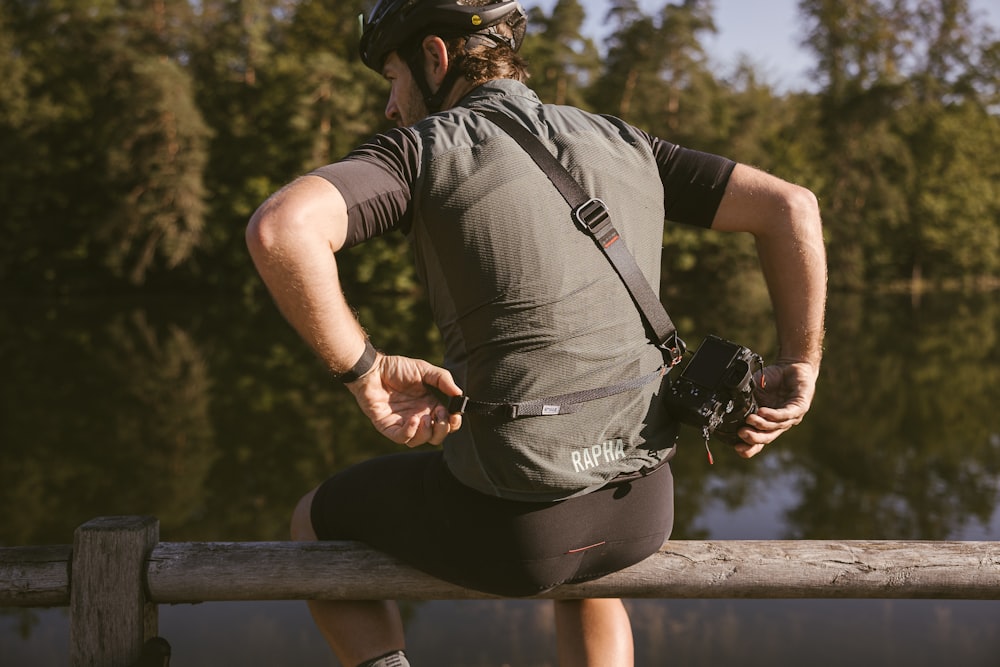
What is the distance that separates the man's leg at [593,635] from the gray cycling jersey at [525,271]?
0.45m

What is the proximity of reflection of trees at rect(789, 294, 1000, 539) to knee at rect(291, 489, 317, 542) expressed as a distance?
7519mm

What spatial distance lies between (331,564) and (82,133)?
129 feet

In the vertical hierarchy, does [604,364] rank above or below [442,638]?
above

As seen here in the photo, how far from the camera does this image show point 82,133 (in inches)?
1455

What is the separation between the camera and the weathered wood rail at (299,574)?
208cm

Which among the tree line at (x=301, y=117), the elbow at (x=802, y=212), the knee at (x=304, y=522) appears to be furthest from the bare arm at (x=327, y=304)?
the tree line at (x=301, y=117)

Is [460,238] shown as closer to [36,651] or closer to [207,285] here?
[36,651]

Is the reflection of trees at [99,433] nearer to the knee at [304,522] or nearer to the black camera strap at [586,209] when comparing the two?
the knee at [304,522]

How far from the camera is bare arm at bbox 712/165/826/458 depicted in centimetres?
197

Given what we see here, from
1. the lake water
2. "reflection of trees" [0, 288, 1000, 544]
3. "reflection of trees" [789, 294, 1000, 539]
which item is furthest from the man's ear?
"reflection of trees" [789, 294, 1000, 539]

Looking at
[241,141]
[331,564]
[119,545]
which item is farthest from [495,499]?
[241,141]

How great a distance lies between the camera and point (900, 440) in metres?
12.7

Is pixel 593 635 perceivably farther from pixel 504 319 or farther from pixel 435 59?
pixel 435 59

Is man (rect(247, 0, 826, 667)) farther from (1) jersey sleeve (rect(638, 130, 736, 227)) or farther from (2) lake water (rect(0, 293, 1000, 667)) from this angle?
(2) lake water (rect(0, 293, 1000, 667))
